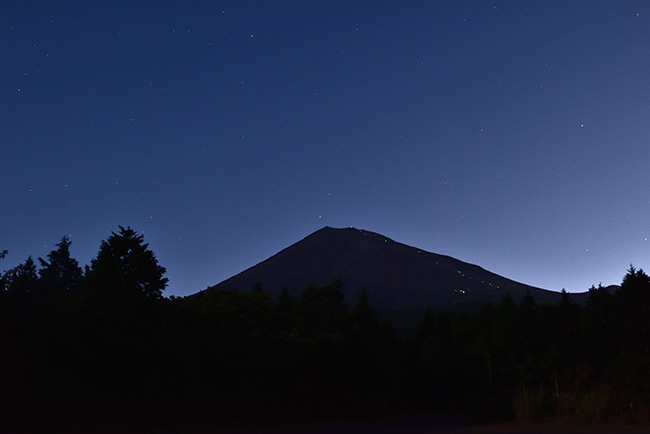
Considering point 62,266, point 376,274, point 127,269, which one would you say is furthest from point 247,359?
point 376,274

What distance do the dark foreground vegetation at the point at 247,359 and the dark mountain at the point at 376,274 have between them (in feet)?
284

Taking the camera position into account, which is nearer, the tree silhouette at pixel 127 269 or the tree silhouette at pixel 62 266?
the tree silhouette at pixel 127 269

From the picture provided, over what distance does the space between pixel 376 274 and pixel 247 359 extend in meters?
125

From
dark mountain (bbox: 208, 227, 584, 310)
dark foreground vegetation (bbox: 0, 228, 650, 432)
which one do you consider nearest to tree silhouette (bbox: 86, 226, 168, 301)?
dark foreground vegetation (bbox: 0, 228, 650, 432)

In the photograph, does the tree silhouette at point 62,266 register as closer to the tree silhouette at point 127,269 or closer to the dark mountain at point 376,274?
the tree silhouette at point 127,269

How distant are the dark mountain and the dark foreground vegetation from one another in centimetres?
8648

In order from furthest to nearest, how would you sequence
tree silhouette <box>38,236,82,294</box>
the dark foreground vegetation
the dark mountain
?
the dark mountain < tree silhouette <box>38,236,82,294</box> < the dark foreground vegetation

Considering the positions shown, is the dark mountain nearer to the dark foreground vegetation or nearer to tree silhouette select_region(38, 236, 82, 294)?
tree silhouette select_region(38, 236, 82, 294)

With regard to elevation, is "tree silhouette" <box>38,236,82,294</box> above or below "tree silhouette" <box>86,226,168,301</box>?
above

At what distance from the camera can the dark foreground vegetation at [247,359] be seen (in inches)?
770

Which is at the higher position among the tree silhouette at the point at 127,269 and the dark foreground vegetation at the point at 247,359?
the tree silhouette at the point at 127,269

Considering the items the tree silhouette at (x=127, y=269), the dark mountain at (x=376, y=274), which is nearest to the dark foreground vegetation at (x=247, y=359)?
the tree silhouette at (x=127, y=269)

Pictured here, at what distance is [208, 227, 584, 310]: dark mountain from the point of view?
13562cm

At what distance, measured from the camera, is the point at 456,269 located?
533ft
